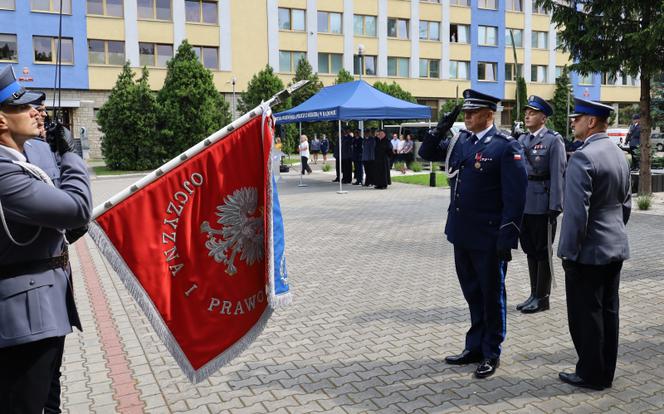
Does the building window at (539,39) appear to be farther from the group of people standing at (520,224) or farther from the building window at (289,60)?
the group of people standing at (520,224)

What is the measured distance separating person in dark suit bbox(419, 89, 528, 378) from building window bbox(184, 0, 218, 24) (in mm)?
41540

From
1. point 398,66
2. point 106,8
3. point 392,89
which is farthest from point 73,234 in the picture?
point 398,66

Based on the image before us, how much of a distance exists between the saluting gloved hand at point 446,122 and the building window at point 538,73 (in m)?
56.2

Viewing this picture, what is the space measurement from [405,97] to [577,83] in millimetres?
21453

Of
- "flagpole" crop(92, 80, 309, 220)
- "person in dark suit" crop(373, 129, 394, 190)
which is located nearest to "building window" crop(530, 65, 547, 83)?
"person in dark suit" crop(373, 129, 394, 190)

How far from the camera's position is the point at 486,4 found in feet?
179

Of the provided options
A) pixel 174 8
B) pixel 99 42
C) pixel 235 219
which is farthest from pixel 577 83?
pixel 235 219

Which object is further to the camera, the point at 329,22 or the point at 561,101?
the point at 561,101

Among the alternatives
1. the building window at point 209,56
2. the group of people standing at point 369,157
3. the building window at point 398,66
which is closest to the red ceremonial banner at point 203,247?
the group of people standing at point 369,157

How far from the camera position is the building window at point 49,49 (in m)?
→ 38.5

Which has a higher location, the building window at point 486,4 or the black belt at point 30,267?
the building window at point 486,4

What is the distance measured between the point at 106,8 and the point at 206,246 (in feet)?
137

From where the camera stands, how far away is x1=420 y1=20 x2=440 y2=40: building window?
170 feet

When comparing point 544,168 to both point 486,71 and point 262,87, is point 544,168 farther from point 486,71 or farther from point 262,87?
point 486,71
